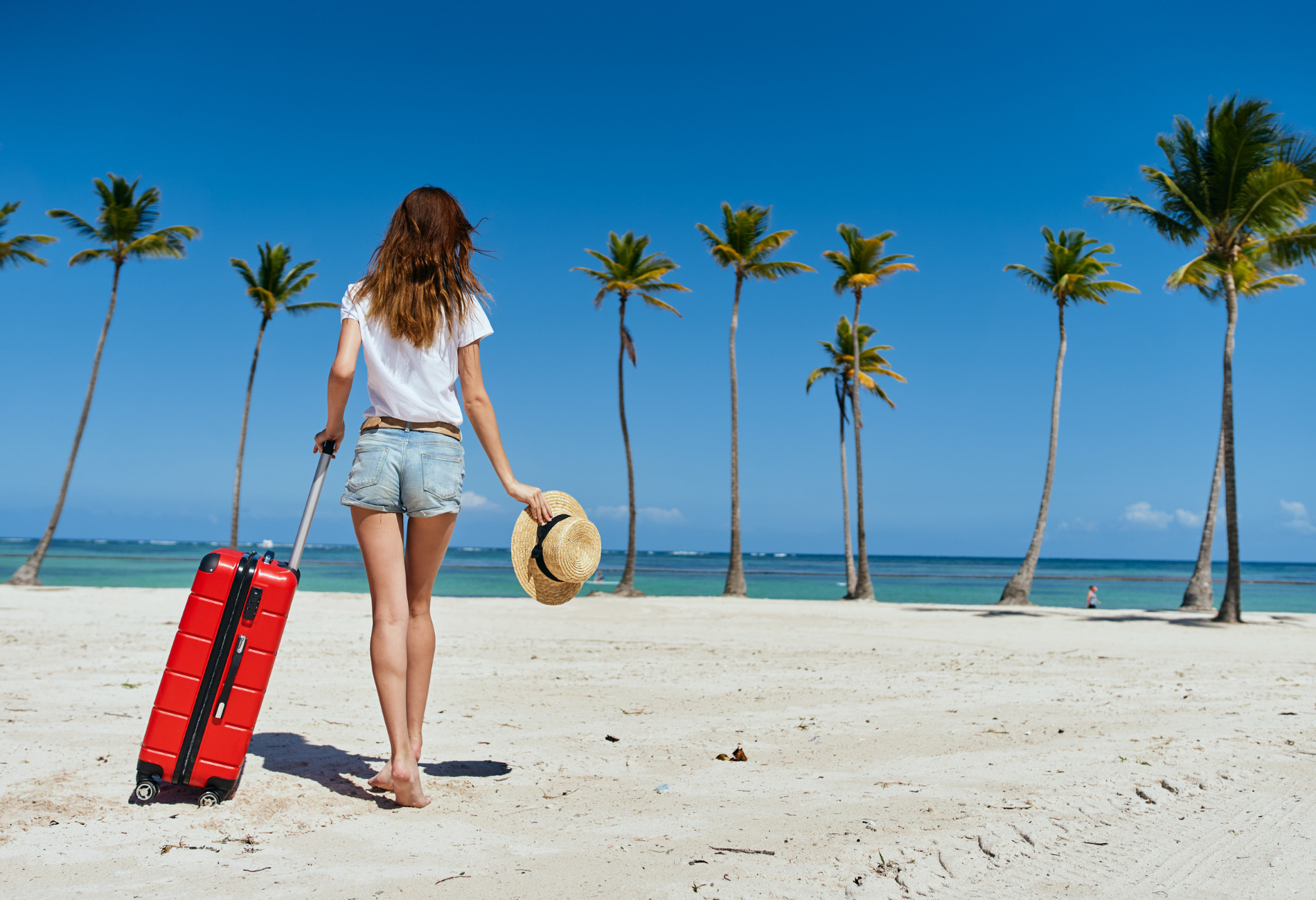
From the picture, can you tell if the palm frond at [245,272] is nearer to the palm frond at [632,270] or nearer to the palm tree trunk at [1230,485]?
the palm frond at [632,270]

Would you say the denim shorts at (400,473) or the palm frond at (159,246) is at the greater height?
the palm frond at (159,246)

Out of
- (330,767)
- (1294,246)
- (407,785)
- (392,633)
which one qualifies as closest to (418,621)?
(392,633)

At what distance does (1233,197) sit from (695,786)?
691 inches

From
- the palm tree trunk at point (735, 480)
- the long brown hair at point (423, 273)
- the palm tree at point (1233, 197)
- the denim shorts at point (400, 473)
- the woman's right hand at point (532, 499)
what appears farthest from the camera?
the palm tree trunk at point (735, 480)

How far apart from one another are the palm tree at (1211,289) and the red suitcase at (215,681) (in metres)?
17.7

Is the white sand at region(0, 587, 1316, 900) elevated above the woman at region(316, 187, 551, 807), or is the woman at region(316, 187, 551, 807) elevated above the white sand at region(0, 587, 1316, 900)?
the woman at region(316, 187, 551, 807)

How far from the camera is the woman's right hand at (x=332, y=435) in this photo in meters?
3.04

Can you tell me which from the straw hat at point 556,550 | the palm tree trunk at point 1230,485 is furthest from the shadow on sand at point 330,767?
the palm tree trunk at point 1230,485

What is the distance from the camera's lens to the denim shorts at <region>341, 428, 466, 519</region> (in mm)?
2875

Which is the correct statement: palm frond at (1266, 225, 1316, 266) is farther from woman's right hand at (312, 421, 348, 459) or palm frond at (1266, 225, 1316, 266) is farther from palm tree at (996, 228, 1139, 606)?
woman's right hand at (312, 421, 348, 459)

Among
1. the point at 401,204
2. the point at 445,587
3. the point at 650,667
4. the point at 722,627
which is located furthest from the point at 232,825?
the point at 445,587

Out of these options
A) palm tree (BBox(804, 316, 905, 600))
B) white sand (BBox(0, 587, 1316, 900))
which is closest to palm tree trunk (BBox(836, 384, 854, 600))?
palm tree (BBox(804, 316, 905, 600))

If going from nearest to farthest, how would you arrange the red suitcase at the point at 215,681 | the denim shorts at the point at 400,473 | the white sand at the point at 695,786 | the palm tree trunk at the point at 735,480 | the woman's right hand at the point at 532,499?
the white sand at the point at 695,786 → the red suitcase at the point at 215,681 → the denim shorts at the point at 400,473 → the woman's right hand at the point at 532,499 → the palm tree trunk at the point at 735,480

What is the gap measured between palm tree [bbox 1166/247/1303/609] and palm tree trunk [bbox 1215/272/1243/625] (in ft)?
1.25
